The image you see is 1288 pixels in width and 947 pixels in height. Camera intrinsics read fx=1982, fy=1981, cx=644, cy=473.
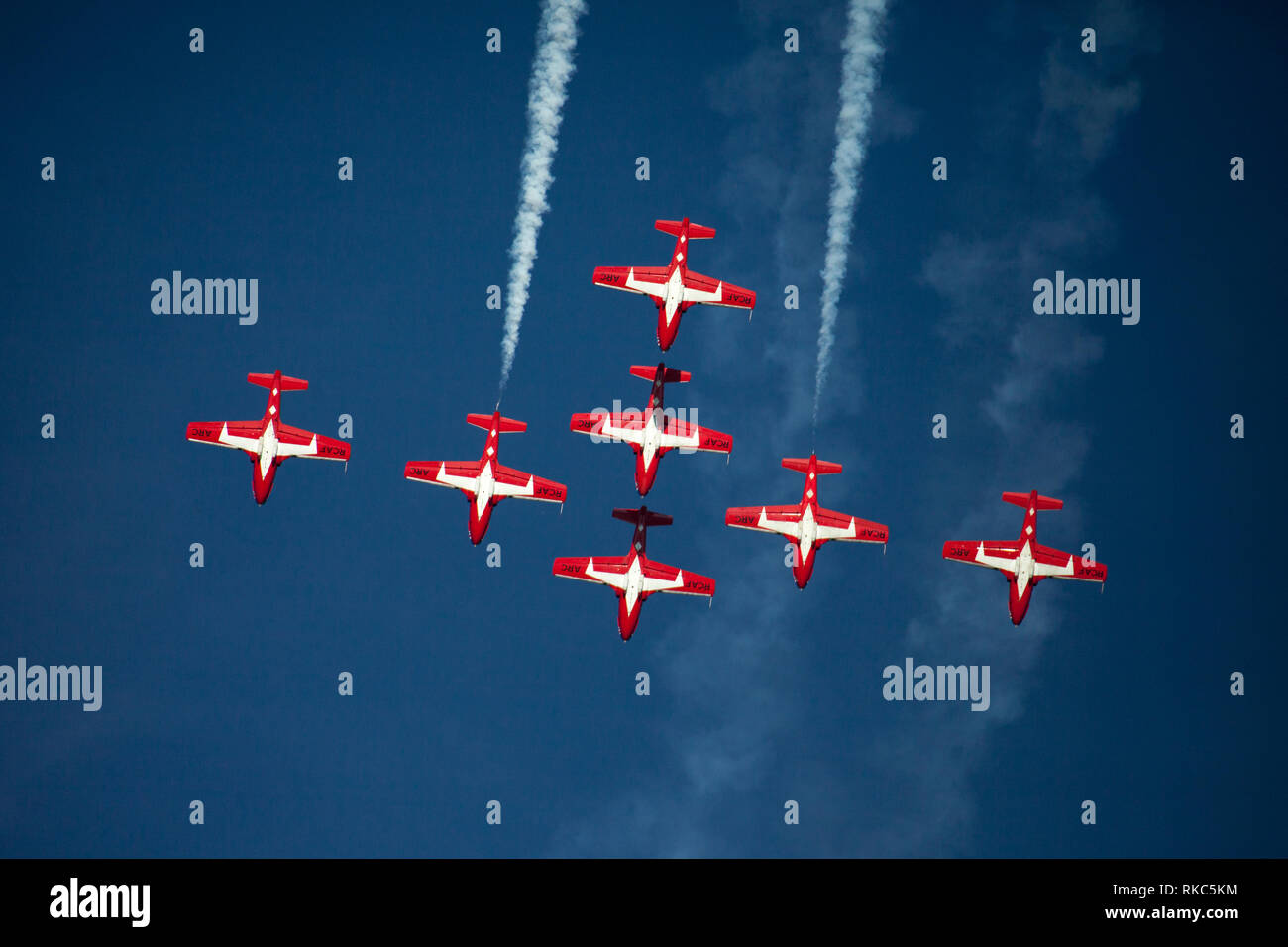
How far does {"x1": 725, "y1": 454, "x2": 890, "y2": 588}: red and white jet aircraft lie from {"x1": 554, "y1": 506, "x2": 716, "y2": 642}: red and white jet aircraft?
9.86ft

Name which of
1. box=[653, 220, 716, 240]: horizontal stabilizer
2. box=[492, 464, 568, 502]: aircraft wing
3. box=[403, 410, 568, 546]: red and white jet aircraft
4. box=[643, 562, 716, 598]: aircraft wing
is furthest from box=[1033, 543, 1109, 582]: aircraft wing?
box=[403, 410, 568, 546]: red and white jet aircraft

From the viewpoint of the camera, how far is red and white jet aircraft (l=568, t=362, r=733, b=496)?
72.6 meters

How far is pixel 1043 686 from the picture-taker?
82.6m

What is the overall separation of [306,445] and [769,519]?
696 inches

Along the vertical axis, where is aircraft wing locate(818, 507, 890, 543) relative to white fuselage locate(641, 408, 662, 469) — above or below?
below

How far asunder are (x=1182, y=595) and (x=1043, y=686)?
774 cm

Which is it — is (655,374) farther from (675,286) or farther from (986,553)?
(986,553)

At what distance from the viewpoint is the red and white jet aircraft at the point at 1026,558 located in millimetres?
75062

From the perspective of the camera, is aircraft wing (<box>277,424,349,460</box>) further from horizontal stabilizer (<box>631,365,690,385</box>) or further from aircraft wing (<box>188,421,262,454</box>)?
horizontal stabilizer (<box>631,365,690,385</box>)

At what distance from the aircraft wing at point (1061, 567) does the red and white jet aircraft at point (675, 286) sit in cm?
1473

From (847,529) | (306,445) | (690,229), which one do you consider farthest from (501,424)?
(847,529)

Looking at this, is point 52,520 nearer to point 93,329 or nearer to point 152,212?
point 93,329

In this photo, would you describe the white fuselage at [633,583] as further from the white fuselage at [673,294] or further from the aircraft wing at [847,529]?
the white fuselage at [673,294]

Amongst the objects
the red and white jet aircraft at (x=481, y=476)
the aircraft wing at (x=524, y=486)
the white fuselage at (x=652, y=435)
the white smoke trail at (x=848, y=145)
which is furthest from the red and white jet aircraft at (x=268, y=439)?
the white smoke trail at (x=848, y=145)
